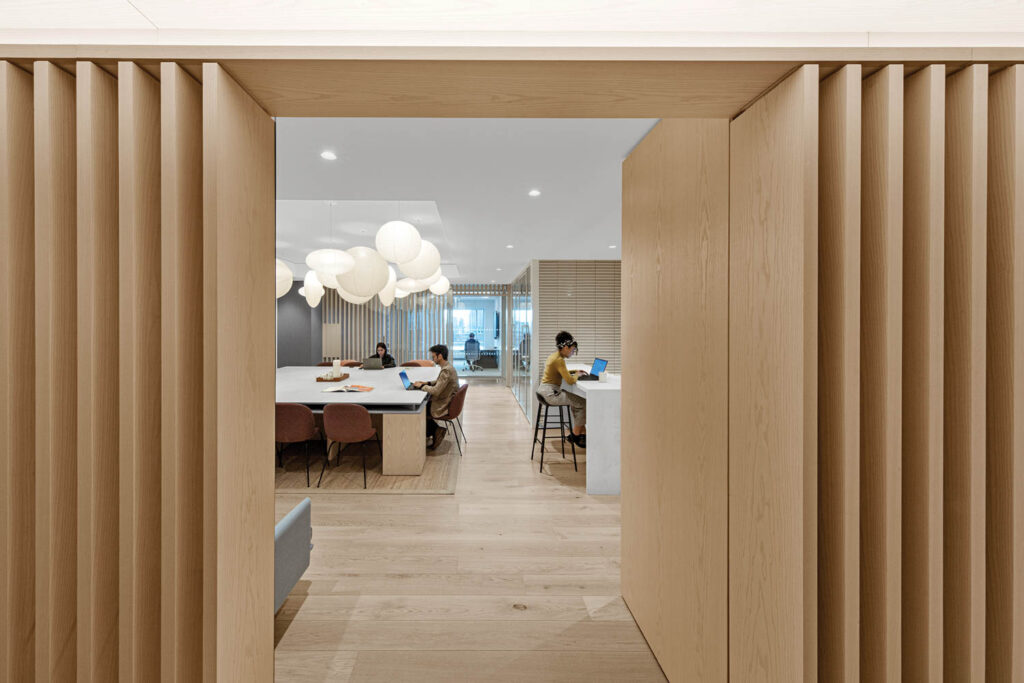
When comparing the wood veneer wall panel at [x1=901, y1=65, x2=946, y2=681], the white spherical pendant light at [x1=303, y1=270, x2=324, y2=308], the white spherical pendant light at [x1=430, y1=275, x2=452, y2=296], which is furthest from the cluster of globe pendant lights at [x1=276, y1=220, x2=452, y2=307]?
the wood veneer wall panel at [x1=901, y1=65, x2=946, y2=681]

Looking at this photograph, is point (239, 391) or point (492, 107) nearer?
point (239, 391)

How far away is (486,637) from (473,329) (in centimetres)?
1235

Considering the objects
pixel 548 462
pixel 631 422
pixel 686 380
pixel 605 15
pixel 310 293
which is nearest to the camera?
pixel 605 15

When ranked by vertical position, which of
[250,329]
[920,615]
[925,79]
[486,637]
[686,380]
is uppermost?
[925,79]

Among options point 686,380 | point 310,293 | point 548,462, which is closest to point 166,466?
point 686,380

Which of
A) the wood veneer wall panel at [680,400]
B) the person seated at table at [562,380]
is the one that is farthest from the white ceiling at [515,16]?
the person seated at table at [562,380]

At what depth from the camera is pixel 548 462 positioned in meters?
4.96

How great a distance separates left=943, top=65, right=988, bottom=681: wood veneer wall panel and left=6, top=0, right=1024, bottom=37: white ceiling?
1.90ft

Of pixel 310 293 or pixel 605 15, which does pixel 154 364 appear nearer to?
pixel 605 15

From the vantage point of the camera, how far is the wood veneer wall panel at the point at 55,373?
1.08 metres

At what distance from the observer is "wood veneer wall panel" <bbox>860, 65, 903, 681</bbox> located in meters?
1.07

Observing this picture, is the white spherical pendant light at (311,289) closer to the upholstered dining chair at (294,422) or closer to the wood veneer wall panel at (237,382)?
the upholstered dining chair at (294,422)

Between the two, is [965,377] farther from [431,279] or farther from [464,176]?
[431,279]

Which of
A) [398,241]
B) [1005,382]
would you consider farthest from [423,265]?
[1005,382]
